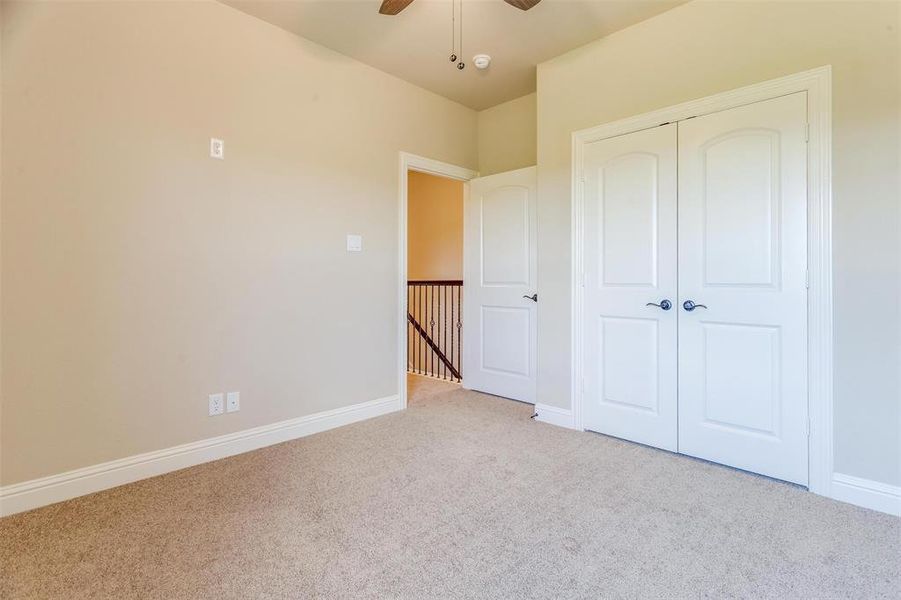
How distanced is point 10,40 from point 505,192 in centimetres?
313

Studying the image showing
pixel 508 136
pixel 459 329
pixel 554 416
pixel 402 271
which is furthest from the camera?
pixel 459 329

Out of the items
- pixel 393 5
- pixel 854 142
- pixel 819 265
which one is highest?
pixel 393 5

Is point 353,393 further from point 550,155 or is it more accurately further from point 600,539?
point 550,155

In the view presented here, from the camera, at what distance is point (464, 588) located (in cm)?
146

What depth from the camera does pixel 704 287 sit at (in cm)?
248

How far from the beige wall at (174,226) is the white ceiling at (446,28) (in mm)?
191

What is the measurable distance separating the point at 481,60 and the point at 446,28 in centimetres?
42

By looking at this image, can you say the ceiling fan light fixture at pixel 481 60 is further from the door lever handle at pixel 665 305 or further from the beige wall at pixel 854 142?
the door lever handle at pixel 665 305

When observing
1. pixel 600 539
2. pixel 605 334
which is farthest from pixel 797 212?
pixel 600 539

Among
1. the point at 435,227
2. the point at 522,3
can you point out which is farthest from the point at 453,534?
the point at 435,227

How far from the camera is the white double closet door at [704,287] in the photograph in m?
2.21

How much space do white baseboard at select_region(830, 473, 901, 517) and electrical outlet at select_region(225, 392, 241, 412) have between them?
3.27 meters

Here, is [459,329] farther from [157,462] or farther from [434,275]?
[157,462]

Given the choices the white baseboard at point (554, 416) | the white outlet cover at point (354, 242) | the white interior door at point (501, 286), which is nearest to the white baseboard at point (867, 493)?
the white baseboard at point (554, 416)
